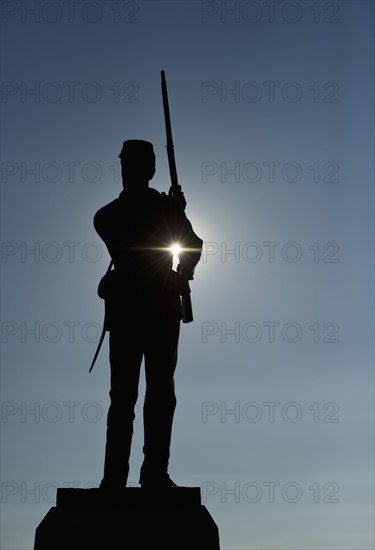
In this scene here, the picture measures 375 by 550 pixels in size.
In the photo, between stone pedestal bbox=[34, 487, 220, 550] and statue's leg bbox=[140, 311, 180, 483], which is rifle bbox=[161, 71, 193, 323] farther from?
stone pedestal bbox=[34, 487, 220, 550]

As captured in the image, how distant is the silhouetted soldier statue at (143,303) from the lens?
11086mm

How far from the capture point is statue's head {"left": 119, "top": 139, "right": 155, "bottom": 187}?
11453mm

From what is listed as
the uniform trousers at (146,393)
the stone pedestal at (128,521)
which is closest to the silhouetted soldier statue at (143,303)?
the uniform trousers at (146,393)

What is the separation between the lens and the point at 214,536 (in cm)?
Answer: 1019

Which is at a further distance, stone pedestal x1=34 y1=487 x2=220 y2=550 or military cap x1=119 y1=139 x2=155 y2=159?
military cap x1=119 y1=139 x2=155 y2=159

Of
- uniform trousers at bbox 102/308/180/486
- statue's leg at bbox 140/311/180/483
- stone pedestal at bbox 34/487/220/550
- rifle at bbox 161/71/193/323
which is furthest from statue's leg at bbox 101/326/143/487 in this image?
rifle at bbox 161/71/193/323

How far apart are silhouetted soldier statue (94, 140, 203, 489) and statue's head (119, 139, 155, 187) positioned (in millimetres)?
11

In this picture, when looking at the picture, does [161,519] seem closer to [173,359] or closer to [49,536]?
[49,536]

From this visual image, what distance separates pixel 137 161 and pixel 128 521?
4.01 metres

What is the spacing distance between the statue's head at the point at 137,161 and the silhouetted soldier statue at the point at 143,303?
0.01 meters

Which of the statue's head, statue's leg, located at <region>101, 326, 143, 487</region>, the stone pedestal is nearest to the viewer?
the stone pedestal

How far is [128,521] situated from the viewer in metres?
10.3

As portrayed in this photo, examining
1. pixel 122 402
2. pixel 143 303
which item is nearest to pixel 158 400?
pixel 122 402

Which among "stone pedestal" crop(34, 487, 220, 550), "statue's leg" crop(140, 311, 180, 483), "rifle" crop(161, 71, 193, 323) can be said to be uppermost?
"rifle" crop(161, 71, 193, 323)
